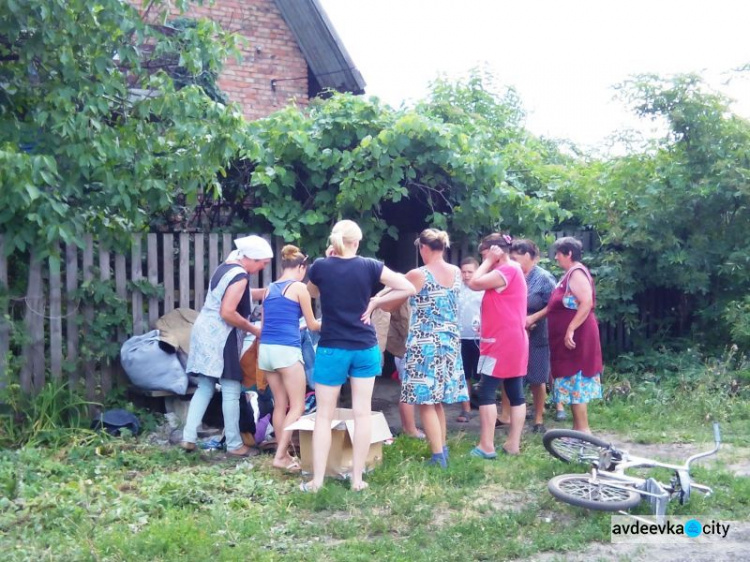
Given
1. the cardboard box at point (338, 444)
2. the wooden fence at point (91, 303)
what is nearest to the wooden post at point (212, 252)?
the wooden fence at point (91, 303)

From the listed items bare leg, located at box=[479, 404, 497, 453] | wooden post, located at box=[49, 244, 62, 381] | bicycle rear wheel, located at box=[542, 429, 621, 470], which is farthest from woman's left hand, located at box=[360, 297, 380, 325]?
wooden post, located at box=[49, 244, 62, 381]

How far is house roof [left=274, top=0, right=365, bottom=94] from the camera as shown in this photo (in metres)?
13.2

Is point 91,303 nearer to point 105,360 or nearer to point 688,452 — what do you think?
point 105,360

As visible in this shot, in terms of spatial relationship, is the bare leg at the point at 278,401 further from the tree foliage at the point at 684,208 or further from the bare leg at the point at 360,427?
the tree foliage at the point at 684,208

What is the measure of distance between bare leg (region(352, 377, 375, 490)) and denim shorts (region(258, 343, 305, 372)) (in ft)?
2.35

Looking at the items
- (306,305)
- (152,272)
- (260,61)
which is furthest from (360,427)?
(260,61)

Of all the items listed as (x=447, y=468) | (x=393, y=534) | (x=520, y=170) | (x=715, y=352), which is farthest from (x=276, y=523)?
(x=715, y=352)

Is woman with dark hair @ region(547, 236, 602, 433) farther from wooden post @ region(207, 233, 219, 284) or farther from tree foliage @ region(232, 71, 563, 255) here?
wooden post @ region(207, 233, 219, 284)

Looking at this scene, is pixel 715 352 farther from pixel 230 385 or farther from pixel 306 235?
pixel 230 385

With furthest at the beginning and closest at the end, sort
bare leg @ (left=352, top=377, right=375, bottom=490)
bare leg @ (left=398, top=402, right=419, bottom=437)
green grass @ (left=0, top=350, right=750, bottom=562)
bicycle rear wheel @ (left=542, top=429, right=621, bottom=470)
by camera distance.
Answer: bare leg @ (left=398, top=402, right=419, bottom=437), bare leg @ (left=352, top=377, right=375, bottom=490), bicycle rear wheel @ (left=542, top=429, right=621, bottom=470), green grass @ (left=0, top=350, right=750, bottom=562)

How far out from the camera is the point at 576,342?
22.2 ft

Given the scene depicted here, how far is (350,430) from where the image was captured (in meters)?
5.69

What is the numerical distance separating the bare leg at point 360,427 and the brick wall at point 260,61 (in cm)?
859

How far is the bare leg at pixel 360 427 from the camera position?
538 centimetres
